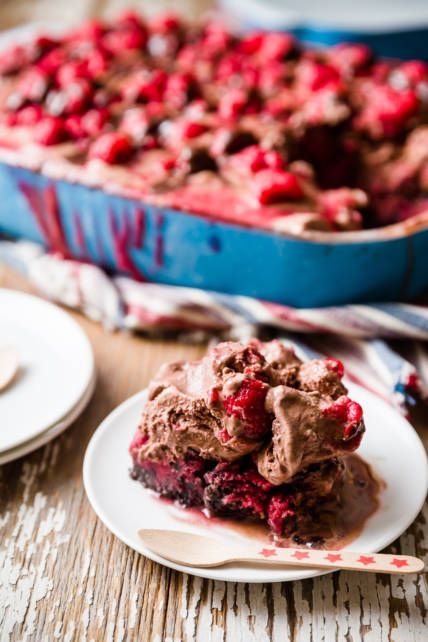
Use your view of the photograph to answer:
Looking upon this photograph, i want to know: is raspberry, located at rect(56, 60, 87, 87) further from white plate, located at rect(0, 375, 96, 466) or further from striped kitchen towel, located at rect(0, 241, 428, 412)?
white plate, located at rect(0, 375, 96, 466)

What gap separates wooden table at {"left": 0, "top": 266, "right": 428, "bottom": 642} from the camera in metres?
1.42

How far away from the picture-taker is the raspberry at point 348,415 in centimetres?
144

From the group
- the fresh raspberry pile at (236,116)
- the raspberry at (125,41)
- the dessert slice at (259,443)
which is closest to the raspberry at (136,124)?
the fresh raspberry pile at (236,116)

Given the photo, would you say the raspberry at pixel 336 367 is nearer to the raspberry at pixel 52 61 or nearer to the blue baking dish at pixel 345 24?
the raspberry at pixel 52 61

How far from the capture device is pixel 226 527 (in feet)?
5.02

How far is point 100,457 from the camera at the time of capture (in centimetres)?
167

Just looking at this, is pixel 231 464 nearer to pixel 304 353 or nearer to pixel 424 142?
pixel 304 353

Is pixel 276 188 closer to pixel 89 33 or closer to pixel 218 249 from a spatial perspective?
pixel 218 249

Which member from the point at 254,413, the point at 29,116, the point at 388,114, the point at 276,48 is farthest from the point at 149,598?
the point at 276,48

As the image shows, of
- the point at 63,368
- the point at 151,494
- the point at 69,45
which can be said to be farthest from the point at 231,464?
the point at 69,45

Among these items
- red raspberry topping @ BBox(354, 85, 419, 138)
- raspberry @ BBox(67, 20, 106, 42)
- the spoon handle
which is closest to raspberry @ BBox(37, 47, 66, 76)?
raspberry @ BBox(67, 20, 106, 42)

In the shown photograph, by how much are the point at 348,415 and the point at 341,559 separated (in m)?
0.26

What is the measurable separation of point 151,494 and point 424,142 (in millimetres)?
1569

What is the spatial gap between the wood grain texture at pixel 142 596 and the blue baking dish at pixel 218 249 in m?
0.72
